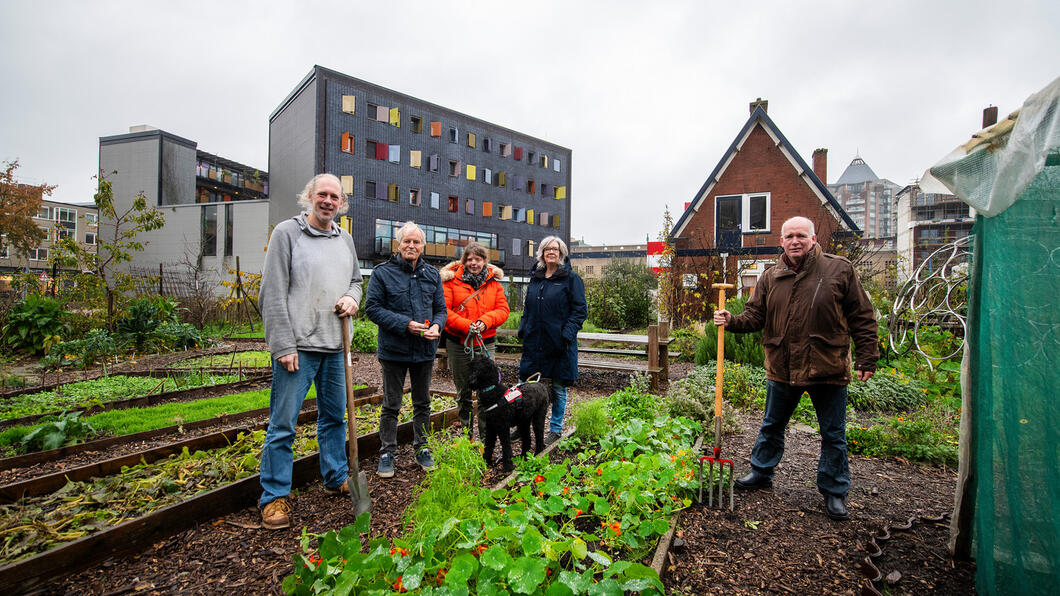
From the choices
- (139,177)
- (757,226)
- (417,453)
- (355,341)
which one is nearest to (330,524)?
(417,453)

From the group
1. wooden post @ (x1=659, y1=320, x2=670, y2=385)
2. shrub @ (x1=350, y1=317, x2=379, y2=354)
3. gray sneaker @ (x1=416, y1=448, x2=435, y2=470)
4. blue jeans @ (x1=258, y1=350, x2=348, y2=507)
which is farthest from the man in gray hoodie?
shrub @ (x1=350, y1=317, x2=379, y2=354)

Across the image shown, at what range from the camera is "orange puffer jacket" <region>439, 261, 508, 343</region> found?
4281 millimetres

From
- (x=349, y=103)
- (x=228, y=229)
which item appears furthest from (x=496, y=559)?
(x=228, y=229)

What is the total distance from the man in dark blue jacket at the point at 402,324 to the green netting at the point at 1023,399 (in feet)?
10.8

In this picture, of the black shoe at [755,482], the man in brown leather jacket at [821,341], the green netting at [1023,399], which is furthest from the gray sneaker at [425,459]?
the green netting at [1023,399]

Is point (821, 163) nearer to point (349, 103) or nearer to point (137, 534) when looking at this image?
point (137, 534)

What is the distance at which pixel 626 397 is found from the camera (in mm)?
5344

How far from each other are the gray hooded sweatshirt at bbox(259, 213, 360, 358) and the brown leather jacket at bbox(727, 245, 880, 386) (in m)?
3.07

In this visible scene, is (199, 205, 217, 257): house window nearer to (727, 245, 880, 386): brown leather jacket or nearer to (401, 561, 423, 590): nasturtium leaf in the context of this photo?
(401, 561, 423, 590): nasturtium leaf

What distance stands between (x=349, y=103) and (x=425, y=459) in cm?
2992

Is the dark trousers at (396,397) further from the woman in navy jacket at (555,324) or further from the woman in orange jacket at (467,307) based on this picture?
the woman in navy jacket at (555,324)

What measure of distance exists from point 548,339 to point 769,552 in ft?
8.19

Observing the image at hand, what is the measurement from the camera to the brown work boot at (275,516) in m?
2.83

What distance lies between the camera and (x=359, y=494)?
2832mm
